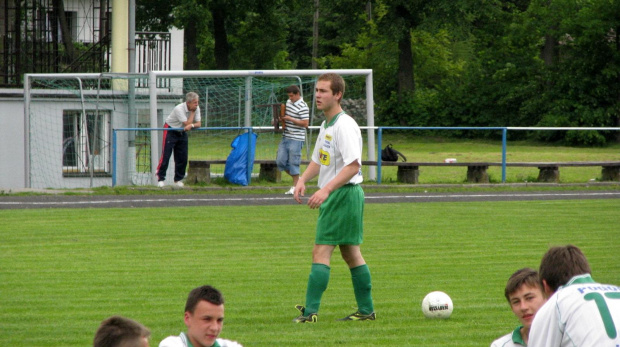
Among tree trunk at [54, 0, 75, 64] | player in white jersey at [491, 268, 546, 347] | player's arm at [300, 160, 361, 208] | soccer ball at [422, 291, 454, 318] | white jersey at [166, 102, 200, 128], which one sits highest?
tree trunk at [54, 0, 75, 64]

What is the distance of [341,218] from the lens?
7559mm

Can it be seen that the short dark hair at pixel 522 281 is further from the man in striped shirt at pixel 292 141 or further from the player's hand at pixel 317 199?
the man in striped shirt at pixel 292 141

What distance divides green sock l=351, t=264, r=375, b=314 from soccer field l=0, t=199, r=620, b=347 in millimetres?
161

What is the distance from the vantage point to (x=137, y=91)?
2302 cm

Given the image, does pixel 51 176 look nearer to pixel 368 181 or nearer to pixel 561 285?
pixel 368 181

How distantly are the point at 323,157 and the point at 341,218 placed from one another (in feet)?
1.83

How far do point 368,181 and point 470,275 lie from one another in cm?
1143

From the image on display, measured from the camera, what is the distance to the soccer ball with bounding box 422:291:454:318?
774 centimetres

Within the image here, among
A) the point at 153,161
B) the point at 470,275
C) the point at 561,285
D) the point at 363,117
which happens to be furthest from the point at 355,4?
the point at 561,285

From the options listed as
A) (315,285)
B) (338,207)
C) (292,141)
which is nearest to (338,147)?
(338,207)

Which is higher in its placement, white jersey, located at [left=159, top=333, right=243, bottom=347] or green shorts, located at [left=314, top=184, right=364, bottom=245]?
green shorts, located at [left=314, top=184, right=364, bottom=245]

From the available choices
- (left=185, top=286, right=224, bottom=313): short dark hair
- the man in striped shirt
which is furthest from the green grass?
(left=185, top=286, right=224, bottom=313): short dark hair

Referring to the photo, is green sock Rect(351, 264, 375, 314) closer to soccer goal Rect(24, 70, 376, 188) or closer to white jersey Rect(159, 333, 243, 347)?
white jersey Rect(159, 333, 243, 347)

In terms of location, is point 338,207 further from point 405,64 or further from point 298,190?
point 405,64
